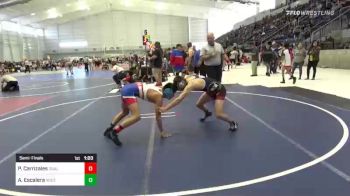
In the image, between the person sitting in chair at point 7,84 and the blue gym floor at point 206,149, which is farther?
the person sitting in chair at point 7,84

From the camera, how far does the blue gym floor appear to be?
4480mm

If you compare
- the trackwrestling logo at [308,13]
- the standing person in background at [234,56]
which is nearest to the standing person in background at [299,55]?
the trackwrestling logo at [308,13]

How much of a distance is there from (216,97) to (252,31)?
3650 centimetres

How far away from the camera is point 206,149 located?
607cm

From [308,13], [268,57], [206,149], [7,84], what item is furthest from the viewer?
[308,13]

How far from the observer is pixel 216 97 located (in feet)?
24.4

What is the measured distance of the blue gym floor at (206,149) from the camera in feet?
14.7

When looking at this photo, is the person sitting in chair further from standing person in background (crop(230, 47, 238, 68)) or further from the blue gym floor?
standing person in background (crop(230, 47, 238, 68))

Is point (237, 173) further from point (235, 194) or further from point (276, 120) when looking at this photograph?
point (276, 120)

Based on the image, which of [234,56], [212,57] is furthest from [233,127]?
[234,56]

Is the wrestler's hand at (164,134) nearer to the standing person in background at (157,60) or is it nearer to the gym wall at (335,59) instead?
the standing person in background at (157,60)

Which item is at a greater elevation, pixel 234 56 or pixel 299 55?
pixel 299 55

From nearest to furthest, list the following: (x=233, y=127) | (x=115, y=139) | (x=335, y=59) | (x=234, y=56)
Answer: (x=115, y=139), (x=233, y=127), (x=335, y=59), (x=234, y=56)
